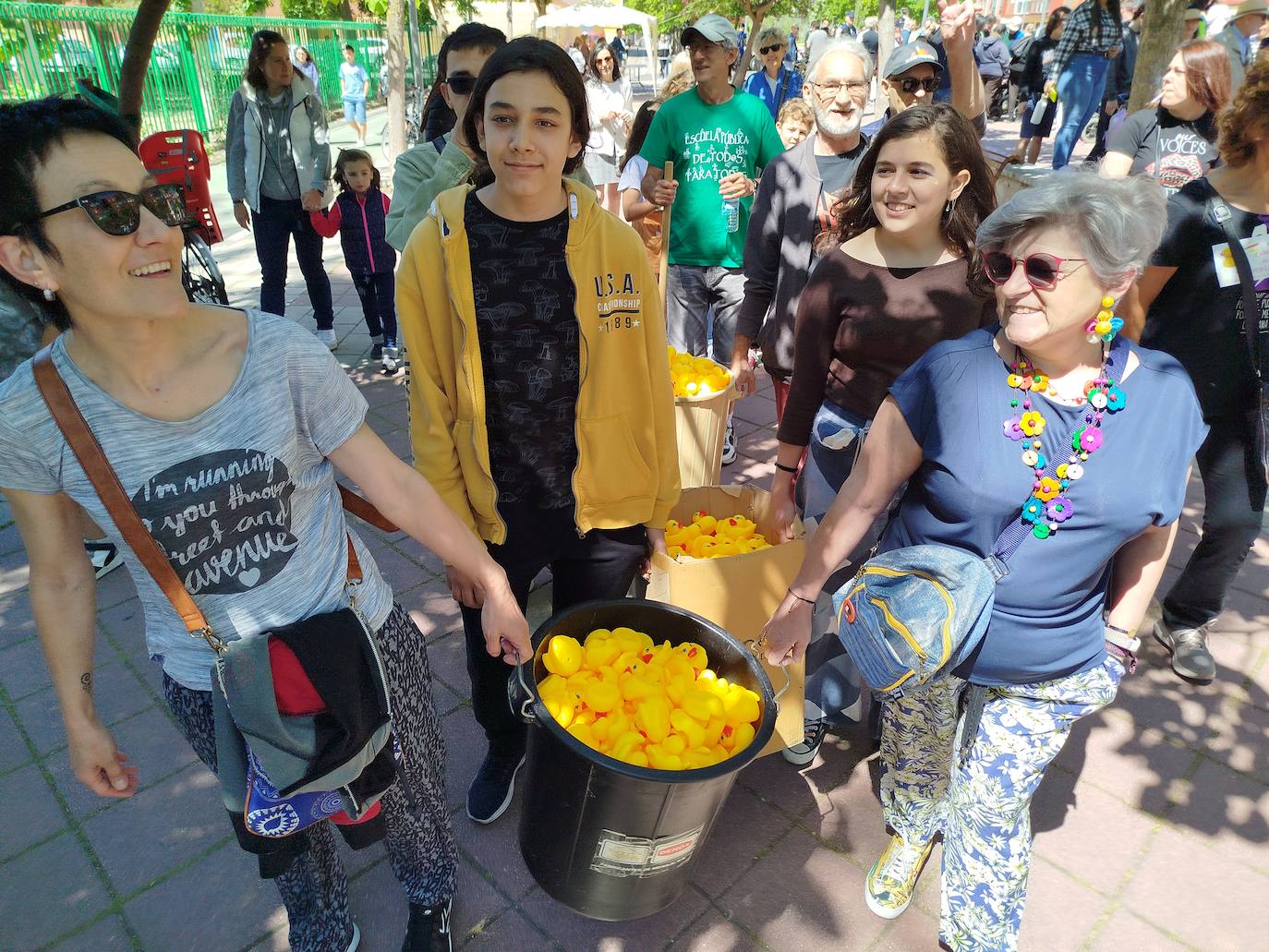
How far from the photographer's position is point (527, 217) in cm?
213

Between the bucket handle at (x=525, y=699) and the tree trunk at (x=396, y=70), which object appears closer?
the bucket handle at (x=525, y=699)

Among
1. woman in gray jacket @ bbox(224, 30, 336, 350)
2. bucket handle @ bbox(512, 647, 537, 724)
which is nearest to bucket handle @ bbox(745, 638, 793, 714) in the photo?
bucket handle @ bbox(512, 647, 537, 724)

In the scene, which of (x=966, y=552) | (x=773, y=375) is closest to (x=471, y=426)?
(x=966, y=552)

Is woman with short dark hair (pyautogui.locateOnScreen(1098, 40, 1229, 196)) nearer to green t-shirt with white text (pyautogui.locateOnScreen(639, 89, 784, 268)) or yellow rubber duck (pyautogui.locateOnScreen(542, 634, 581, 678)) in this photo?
green t-shirt with white text (pyautogui.locateOnScreen(639, 89, 784, 268))

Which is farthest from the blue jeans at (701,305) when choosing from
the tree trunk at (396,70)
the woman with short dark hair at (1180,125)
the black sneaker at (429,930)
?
the tree trunk at (396,70)

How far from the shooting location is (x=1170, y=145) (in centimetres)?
460

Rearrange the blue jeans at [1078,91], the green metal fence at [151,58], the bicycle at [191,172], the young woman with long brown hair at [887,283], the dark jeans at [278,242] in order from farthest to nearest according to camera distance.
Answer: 1. the green metal fence at [151,58]
2. the blue jeans at [1078,91]
3. the dark jeans at [278,242]
4. the bicycle at [191,172]
5. the young woman with long brown hair at [887,283]

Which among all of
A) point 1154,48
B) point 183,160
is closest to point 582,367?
point 183,160

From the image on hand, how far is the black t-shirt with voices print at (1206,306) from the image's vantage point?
2.75 m

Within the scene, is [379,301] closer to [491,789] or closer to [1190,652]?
[491,789]

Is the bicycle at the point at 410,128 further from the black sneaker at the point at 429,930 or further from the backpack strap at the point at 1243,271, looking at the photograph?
the black sneaker at the point at 429,930

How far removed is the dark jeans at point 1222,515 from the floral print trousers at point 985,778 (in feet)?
5.24

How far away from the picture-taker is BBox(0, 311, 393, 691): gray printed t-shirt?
1480 millimetres

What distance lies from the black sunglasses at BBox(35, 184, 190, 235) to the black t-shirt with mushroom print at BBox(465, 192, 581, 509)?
0.77 metres
